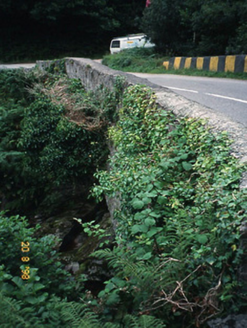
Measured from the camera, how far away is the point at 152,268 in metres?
3.00

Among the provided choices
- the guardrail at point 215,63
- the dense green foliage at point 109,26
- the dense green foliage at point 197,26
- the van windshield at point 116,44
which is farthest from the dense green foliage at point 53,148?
the van windshield at point 116,44

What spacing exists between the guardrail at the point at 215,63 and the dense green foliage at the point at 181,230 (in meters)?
10.4

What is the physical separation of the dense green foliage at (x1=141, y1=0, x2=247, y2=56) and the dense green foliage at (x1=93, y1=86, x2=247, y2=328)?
1300cm

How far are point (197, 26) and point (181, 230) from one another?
16427 millimetres

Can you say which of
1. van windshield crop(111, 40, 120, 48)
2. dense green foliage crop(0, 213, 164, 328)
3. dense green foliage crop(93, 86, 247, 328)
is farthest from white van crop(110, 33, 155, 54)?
dense green foliage crop(0, 213, 164, 328)

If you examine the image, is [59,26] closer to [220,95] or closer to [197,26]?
[197,26]

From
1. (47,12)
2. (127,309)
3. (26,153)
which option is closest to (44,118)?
(26,153)

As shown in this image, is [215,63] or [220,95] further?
[215,63]

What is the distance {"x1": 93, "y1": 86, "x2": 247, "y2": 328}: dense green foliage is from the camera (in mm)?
2736

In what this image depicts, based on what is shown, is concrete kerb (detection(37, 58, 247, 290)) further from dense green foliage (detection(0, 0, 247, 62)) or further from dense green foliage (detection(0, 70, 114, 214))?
dense green foliage (detection(0, 0, 247, 62))

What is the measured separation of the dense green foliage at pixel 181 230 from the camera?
274cm

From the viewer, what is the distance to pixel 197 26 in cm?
1792
